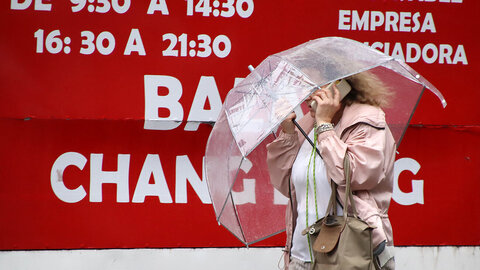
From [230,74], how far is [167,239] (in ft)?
3.63

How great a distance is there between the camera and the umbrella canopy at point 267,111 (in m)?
2.81

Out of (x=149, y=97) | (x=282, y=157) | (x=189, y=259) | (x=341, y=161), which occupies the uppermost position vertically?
(x=341, y=161)

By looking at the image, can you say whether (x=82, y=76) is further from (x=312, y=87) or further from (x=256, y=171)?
(x=312, y=87)

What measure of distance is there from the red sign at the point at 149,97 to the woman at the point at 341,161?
1.58m

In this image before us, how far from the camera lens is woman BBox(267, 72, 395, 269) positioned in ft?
9.38

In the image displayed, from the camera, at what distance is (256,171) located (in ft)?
11.5

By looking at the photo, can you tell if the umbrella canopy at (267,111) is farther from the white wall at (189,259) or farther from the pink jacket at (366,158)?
the white wall at (189,259)

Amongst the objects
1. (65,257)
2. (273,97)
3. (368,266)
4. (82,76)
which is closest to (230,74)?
(82,76)

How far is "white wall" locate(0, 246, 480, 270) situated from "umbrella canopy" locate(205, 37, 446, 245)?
4.42ft

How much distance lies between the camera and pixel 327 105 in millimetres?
2967

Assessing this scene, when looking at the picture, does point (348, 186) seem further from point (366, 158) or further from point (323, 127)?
point (323, 127)

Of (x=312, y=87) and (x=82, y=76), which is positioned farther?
(x=82, y=76)

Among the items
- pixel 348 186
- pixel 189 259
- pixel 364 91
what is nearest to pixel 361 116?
pixel 364 91

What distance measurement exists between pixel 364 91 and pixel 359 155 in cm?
30
